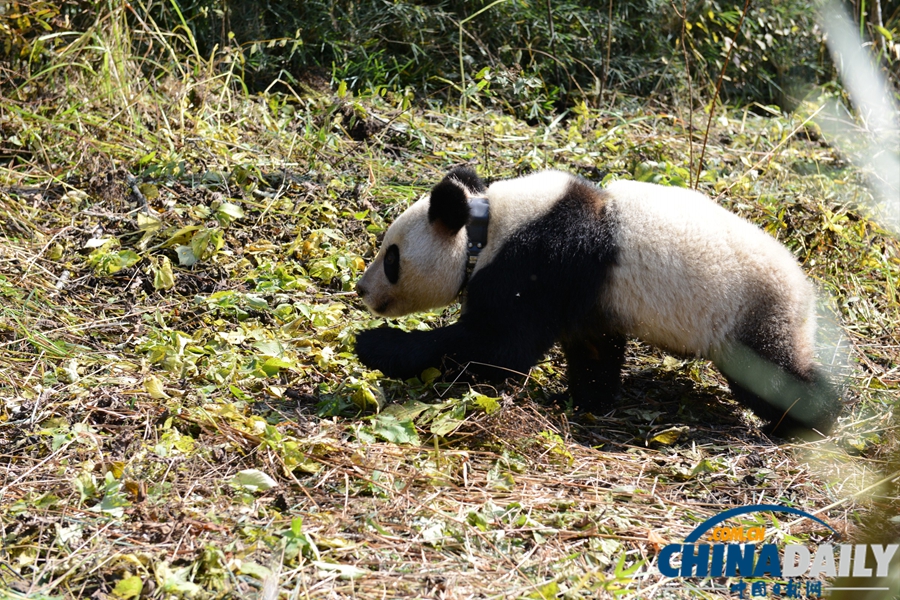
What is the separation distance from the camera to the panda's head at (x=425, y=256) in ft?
15.0

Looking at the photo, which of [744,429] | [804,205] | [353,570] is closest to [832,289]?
[804,205]

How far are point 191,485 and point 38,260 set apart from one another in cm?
266

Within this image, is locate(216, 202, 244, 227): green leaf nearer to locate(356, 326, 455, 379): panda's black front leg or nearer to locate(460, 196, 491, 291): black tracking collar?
locate(356, 326, 455, 379): panda's black front leg

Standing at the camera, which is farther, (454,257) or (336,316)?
(336,316)

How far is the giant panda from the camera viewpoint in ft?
14.6

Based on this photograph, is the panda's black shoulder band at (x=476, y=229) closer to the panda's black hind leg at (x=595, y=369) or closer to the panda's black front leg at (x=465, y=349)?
the panda's black front leg at (x=465, y=349)

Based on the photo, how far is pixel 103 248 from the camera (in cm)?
551

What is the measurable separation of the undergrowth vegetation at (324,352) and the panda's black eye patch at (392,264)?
46 cm

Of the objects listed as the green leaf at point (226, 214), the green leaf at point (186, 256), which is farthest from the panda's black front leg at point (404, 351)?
the green leaf at point (226, 214)

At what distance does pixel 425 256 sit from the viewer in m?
4.73

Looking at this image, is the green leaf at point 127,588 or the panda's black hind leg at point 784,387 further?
the panda's black hind leg at point 784,387

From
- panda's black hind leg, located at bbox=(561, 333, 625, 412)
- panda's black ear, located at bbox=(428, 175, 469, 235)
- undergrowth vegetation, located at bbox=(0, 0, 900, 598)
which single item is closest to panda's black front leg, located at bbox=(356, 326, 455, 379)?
undergrowth vegetation, located at bbox=(0, 0, 900, 598)

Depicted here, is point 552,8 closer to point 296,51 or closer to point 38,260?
point 296,51

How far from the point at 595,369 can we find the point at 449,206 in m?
1.29
